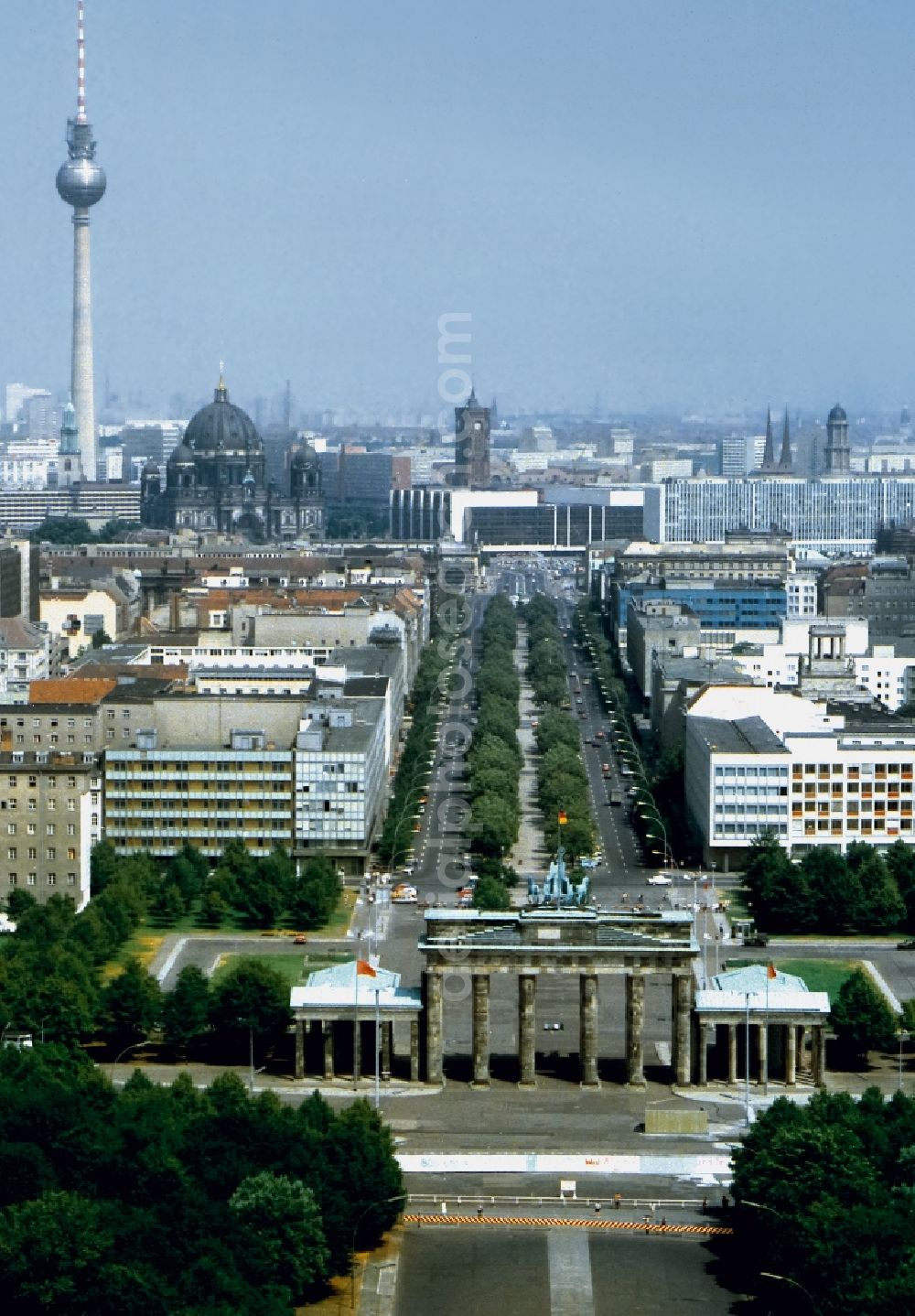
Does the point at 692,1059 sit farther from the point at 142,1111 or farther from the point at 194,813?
the point at 194,813

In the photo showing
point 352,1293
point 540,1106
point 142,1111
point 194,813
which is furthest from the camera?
point 194,813

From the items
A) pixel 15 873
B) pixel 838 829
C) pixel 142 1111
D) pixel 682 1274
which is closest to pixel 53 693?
pixel 15 873

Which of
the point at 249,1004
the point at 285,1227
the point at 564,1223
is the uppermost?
the point at 249,1004

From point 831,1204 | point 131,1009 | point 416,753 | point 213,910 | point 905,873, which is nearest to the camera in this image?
point 831,1204

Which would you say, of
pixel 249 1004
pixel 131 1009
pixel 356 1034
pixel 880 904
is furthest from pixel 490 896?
pixel 356 1034

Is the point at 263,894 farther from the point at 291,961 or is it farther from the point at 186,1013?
the point at 186,1013

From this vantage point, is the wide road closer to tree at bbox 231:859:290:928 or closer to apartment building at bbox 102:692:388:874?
tree at bbox 231:859:290:928
